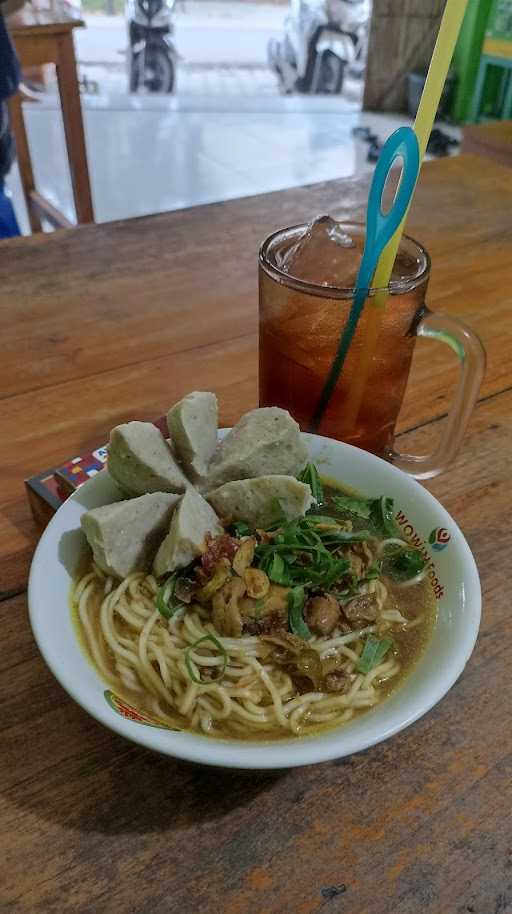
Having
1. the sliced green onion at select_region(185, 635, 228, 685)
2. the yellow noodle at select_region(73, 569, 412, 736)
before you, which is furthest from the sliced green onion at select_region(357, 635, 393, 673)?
the sliced green onion at select_region(185, 635, 228, 685)

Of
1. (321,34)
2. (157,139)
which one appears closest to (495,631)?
(157,139)

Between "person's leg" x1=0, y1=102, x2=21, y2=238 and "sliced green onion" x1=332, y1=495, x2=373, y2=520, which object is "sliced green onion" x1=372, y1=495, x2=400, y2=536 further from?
"person's leg" x1=0, y1=102, x2=21, y2=238

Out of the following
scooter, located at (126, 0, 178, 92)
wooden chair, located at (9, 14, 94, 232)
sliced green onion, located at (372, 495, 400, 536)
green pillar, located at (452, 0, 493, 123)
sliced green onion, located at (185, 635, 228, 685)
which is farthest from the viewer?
scooter, located at (126, 0, 178, 92)

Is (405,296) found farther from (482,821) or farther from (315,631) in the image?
(482,821)

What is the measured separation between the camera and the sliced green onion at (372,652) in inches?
27.0

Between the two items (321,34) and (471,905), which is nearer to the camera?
(471,905)

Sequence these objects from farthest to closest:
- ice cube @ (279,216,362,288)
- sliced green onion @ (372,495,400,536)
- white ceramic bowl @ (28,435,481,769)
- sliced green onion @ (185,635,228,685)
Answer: ice cube @ (279,216,362,288)
sliced green onion @ (372,495,400,536)
sliced green onion @ (185,635,228,685)
white ceramic bowl @ (28,435,481,769)

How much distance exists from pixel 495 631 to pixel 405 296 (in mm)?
374

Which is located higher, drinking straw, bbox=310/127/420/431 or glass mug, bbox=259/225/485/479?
drinking straw, bbox=310/127/420/431

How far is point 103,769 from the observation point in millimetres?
653

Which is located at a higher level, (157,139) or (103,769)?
(103,769)

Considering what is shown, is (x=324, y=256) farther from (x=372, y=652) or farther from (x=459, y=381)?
(x=372, y=652)

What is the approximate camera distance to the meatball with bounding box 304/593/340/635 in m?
0.70

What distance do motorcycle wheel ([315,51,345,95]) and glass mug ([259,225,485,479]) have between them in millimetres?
5538
